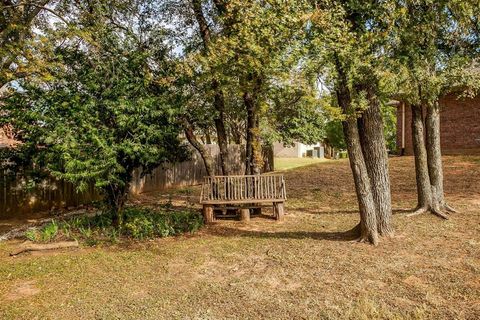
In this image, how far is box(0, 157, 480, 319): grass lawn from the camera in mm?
4328

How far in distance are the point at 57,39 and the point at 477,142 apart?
19.5 m

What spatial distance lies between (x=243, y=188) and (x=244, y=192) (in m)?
0.11

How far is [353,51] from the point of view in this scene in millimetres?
5750

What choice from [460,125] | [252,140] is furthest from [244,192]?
[460,125]

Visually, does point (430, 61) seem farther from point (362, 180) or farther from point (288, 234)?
point (288, 234)

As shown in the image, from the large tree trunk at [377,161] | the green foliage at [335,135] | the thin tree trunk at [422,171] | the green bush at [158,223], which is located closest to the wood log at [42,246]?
the green bush at [158,223]

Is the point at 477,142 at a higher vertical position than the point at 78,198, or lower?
higher

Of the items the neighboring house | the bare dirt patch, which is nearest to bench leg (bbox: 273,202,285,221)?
the bare dirt patch

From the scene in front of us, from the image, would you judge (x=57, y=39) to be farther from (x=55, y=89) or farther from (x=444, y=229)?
(x=444, y=229)

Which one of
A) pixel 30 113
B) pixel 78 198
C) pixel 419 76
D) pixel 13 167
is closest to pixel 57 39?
pixel 30 113

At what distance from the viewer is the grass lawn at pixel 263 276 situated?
170 inches

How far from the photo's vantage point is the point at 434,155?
364 inches

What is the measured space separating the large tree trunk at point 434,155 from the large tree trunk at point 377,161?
2.96m

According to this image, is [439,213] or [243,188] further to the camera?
[243,188]
